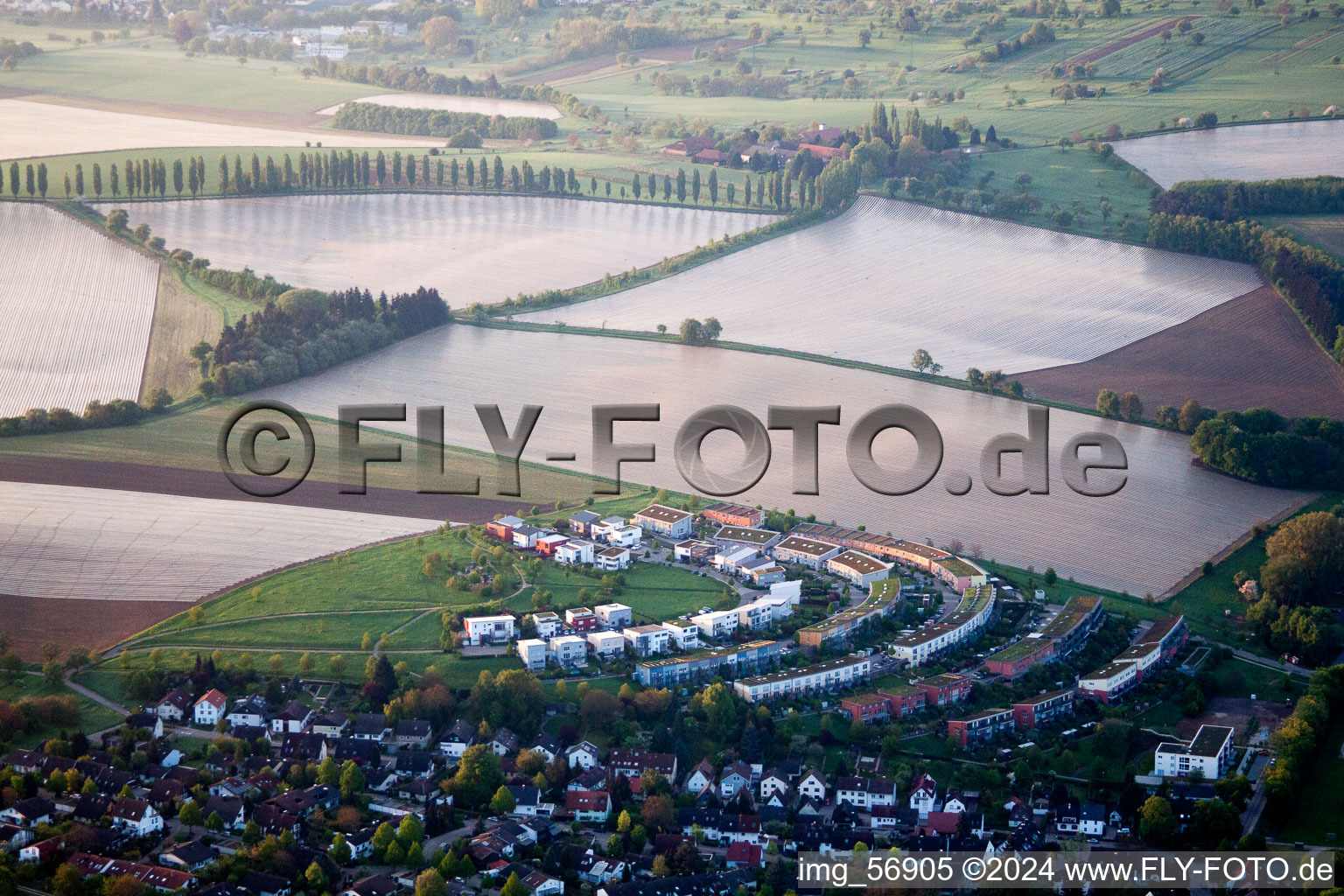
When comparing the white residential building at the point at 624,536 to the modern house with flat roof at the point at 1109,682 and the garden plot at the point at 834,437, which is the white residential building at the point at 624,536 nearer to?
the garden plot at the point at 834,437

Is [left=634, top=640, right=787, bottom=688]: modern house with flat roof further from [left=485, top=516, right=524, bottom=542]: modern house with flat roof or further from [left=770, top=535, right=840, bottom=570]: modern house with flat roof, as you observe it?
[left=485, top=516, right=524, bottom=542]: modern house with flat roof

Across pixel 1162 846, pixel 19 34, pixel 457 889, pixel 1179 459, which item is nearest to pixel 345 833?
pixel 457 889

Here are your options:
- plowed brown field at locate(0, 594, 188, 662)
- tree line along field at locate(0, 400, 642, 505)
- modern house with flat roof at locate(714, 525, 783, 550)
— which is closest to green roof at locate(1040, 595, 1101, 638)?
modern house with flat roof at locate(714, 525, 783, 550)

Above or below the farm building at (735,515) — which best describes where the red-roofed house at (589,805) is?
below

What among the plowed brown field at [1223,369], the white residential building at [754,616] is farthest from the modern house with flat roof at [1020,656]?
the plowed brown field at [1223,369]

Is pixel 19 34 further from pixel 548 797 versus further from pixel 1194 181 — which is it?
pixel 548 797

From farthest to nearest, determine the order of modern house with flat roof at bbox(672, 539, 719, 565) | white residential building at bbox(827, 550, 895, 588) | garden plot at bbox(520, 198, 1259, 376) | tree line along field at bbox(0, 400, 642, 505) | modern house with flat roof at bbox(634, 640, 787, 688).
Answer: garden plot at bbox(520, 198, 1259, 376), tree line along field at bbox(0, 400, 642, 505), modern house with flat roof at bbox(672, 539, 719, 565), white residential building at bbox(827, 550, 895, 588), modern house with flat roof at bbox(634, 640, 787, 688)
